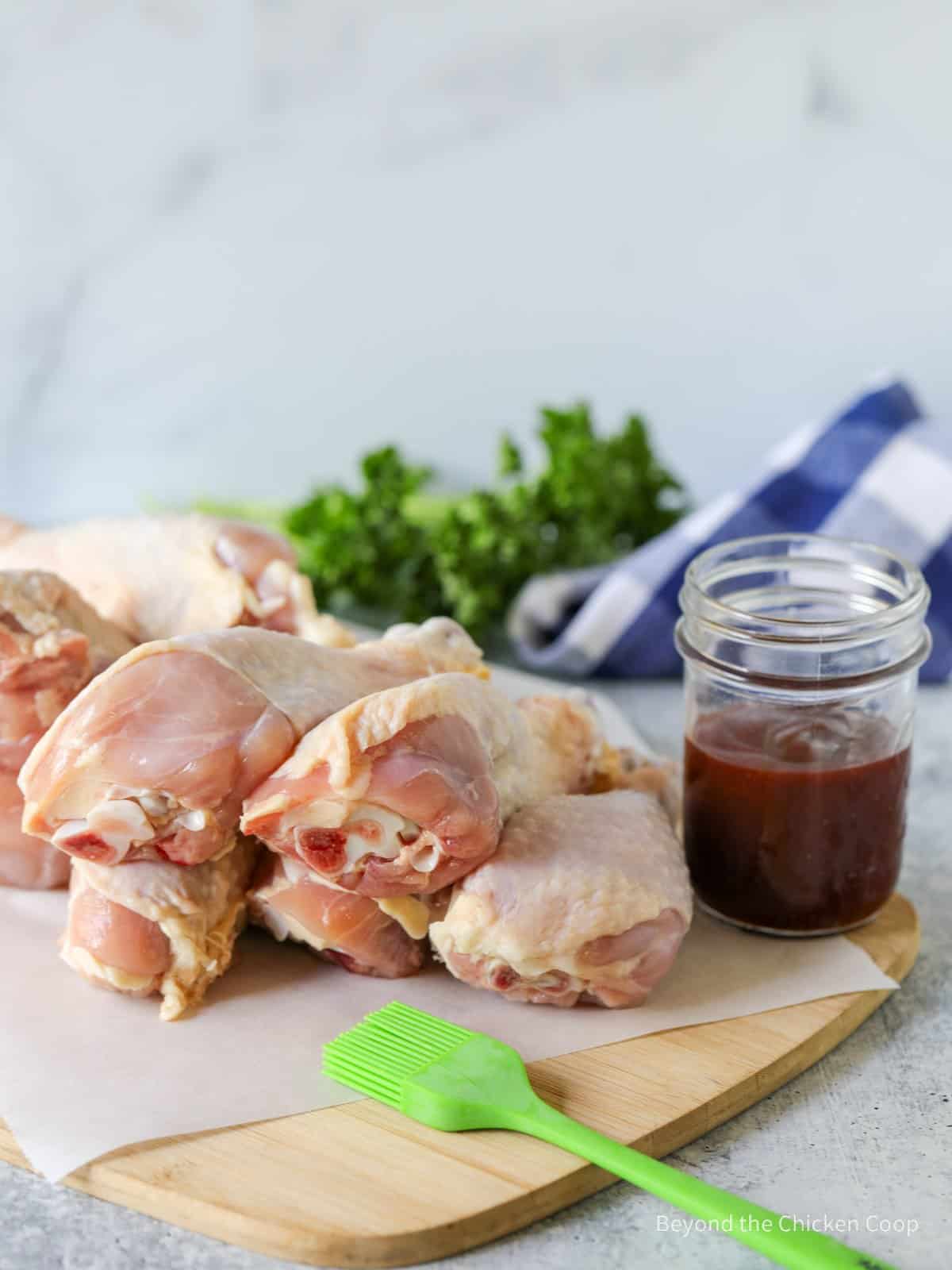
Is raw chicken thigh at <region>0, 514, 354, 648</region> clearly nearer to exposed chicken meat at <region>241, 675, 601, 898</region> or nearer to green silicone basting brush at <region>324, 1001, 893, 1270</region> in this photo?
exposed chicken meat at <region>241, 675, 601, 898</region>

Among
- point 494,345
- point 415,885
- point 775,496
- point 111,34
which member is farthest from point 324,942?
point 111,34

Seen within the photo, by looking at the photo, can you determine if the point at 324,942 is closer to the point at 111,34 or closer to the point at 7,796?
the point at 7,796

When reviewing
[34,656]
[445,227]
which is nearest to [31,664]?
[34,656]

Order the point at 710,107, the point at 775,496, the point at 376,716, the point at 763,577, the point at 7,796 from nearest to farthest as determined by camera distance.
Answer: the point at 376,716 → the point at 7,796 → the point at 763,577 → the point at 775,496 → the point at 710,107

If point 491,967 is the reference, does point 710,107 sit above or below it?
above

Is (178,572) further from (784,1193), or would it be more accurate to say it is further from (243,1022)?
(784,1193)

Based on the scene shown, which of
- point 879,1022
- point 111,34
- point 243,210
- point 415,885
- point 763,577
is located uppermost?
point 111,34
